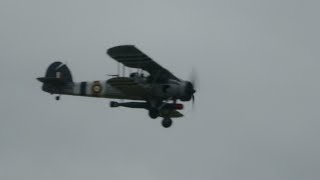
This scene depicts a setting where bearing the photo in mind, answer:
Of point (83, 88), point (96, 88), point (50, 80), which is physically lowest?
point (83, 88)

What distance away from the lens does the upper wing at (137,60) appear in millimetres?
38062

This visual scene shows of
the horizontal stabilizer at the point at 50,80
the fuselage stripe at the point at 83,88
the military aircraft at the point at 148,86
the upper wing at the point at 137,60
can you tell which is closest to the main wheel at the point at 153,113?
the military aircraft at the point at 148,86

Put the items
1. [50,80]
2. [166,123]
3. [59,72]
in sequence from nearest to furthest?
[166,123] < [50,80] < [59,72]

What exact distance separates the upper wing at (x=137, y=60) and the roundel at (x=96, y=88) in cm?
208

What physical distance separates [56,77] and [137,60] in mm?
4874

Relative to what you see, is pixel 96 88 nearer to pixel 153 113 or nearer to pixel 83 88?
pixel 83 88

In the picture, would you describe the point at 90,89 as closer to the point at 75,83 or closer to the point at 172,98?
the point at 75,83

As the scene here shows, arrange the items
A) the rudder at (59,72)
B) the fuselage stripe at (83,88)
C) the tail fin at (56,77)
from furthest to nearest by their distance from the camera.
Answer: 1. the rudder at (59,72)
2. the tail fin at (56,77)
3. the fuselage stripe at (83,88)

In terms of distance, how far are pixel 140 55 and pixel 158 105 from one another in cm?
210

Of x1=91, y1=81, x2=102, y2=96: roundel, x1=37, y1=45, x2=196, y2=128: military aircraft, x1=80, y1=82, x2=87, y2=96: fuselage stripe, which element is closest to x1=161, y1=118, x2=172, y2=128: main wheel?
x1=37, y1=45, x2=196, y2=128: military aircraft

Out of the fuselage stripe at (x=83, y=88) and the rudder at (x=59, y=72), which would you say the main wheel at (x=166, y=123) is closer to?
the fuselage stripe at (x=83, y=88)

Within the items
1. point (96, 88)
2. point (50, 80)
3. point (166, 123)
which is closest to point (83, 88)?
point (96, 88)

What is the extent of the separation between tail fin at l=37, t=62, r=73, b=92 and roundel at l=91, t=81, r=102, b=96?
5.23ft

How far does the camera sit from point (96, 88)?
40.7 meters
